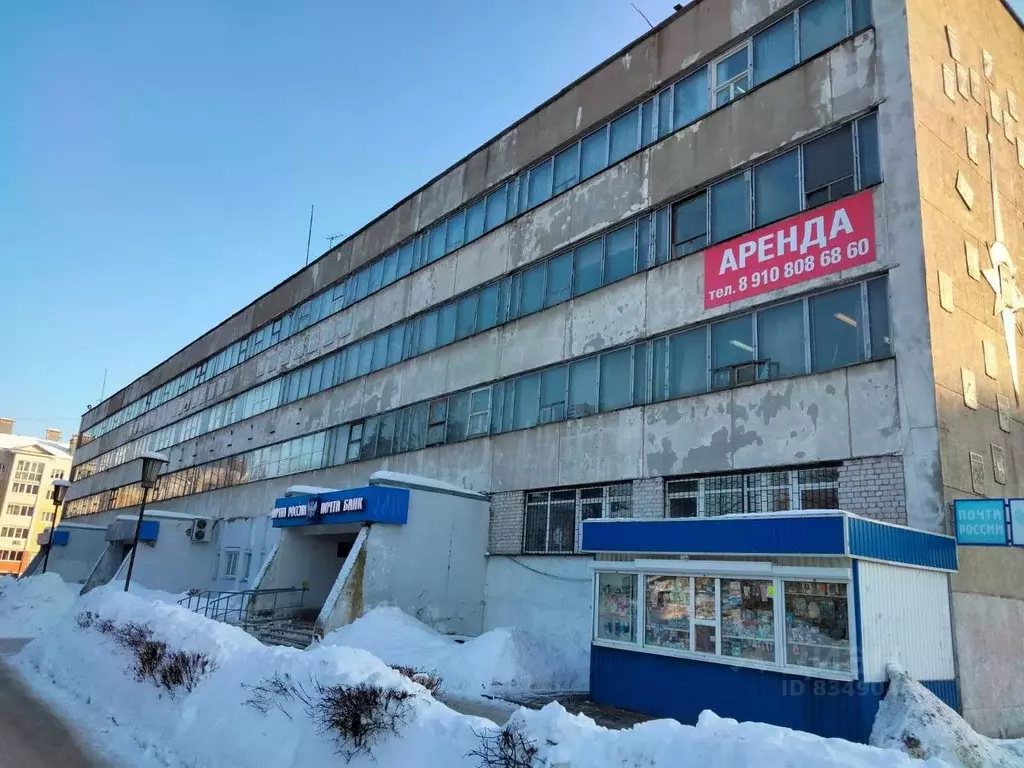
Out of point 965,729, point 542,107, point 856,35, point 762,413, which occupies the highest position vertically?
point 542,107

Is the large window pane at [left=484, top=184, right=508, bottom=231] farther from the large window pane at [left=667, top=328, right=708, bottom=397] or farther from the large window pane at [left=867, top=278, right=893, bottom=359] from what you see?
the large window pane at [left=867, top=278, right=893, bottom=359]

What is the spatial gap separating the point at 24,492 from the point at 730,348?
10746 cm

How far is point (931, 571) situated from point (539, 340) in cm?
1184

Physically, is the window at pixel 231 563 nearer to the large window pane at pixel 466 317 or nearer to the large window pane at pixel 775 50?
the large window pane at pixel 466 317

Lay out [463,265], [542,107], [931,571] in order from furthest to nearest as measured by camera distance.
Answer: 1. [463,265]
2. [542,107]
3. [931,571]

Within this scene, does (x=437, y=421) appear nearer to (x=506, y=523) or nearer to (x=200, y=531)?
(x=506, y=523)

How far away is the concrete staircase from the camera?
18359mm

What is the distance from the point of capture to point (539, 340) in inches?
820

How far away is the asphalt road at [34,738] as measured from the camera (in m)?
8.62

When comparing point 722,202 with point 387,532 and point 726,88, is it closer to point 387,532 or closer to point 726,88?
point 726,88

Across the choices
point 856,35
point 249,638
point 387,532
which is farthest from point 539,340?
point 249,638

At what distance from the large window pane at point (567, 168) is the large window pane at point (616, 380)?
5920mm

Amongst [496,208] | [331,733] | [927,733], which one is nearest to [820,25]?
[496,208]

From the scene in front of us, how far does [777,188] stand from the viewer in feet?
51.3
